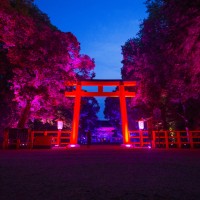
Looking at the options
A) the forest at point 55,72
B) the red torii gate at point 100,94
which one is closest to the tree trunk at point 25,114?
the forest at point 55,72

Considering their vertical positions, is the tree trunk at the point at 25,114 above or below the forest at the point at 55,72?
below

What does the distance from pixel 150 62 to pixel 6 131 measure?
996 centimetres

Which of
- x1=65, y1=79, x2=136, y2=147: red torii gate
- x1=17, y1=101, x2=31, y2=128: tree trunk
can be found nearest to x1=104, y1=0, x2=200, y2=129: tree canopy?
x1=65, y1=79, x2=136, y2=147: red torii gate

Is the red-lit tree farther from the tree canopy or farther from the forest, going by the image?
the tree canopy

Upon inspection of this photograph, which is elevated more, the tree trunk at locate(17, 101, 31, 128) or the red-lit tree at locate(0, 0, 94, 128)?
the red-lit tree at locate(0, 0, 94, 128)

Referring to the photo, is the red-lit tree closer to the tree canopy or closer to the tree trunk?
the tree trunk

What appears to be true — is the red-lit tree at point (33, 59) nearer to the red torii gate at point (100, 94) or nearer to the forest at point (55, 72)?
the forest at point (55, 72)

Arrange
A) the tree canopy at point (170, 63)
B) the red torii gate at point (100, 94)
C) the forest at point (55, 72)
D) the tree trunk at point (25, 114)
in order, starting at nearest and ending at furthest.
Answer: the tree canopy at point (170, 63) → the forest at point (55, 72) → the tree trunk at point (25, 114) → the red torii gate at point (100, 94)

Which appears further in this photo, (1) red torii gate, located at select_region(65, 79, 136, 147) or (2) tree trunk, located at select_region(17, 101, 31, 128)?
(1) red torii gate, located at select_region(65, 79, 136, 147)

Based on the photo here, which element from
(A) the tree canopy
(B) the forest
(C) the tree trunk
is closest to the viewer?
(A) the tree canopy

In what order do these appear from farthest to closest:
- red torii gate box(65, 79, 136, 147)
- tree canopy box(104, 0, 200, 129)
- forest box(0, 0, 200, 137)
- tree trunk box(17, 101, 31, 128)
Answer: red torii gate box(65, 79, 136, 147) < tree trunk box(17, 101, 31, 128) < forest box(0, 0, 200, 137) < tree canopy box(104, 0, 200, 129)

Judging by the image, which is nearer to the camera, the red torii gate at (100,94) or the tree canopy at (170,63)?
the tree canopy at (170,63)

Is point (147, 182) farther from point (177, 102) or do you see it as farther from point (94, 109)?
point (94, 109)

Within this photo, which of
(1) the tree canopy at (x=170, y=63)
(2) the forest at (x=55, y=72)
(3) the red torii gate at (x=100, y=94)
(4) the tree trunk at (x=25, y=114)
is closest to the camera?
(1) the tree canopy at (x=170, y=63)
